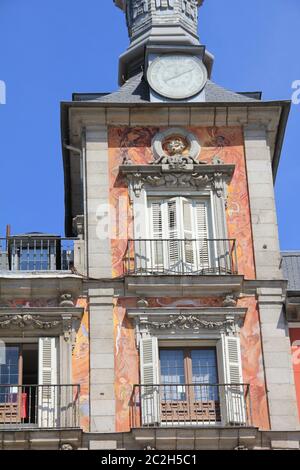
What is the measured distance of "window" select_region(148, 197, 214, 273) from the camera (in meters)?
35.2

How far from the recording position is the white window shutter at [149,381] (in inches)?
1276

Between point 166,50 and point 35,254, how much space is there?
25.9 feet

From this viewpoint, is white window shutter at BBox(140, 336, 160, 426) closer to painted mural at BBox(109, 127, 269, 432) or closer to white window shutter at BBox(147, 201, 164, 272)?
painted mural at BBox(109, 127, 269, 432)

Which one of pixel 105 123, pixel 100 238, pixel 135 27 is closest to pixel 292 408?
pixel 100 238

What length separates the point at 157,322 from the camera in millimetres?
33875

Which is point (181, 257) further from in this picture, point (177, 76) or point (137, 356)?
point (177, 76)

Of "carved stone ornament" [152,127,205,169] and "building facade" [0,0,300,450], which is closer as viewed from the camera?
"building facade" [0,0,300,450]

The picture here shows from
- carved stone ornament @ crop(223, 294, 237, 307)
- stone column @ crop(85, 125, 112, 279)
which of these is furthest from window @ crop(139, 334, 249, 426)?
stone column @ crop(85, 125, 112, 279)

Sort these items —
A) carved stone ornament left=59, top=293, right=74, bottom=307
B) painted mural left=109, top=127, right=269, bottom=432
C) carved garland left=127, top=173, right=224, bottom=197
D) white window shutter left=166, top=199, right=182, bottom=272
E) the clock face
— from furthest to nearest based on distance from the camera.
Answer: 1. the clock face
2. carved garland left=127, top=173, right=224, bottom=197
3. white window shutter left=166, top=199, right=182, bottom=272
4. carved stone ornament left=59, top=293, right=74, bottom=307
5. painted mural left=109, top=127, right=269, bottom=432

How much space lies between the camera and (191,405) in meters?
32.9

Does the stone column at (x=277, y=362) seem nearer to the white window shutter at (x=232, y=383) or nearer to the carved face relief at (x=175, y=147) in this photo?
the white window shutter at (x=232, y=383)

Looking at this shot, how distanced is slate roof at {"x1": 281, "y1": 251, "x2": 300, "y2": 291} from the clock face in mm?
5589

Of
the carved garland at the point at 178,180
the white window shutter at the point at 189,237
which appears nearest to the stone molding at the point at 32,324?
the white window shutter at the point at 189,237
